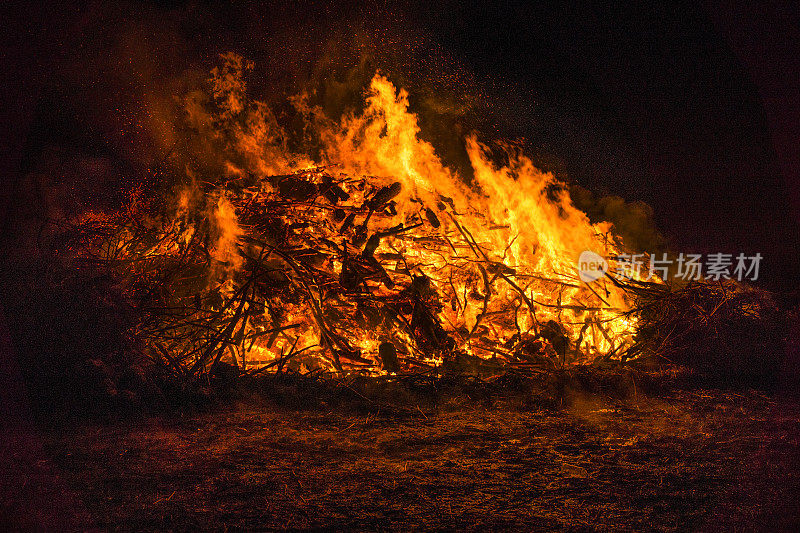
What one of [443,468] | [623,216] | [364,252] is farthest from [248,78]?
[443,468]

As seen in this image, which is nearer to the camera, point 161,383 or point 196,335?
point 161,383

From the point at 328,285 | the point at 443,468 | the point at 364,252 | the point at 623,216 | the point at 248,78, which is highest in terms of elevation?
the point at 248,78

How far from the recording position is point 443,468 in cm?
227

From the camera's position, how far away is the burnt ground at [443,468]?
190 centimetres

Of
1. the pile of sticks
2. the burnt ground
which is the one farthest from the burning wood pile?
the burnt ground

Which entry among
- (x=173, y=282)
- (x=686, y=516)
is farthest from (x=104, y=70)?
(x=686, y=516)

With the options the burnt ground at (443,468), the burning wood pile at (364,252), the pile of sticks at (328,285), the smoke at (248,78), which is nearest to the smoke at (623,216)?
the smoke at (248,78)

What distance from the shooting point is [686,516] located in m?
1.90

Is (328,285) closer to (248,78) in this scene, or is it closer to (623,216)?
(248,78)

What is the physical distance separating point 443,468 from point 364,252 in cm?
182

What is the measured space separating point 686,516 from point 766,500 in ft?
1.20

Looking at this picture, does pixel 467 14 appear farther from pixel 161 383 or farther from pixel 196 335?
pixel 161 383

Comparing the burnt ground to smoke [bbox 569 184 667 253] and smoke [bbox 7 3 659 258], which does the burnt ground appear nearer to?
smoke [bbox 569 184 667 253]

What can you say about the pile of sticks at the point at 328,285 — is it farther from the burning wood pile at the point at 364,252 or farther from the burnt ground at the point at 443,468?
the burnt ground at the point at 443,468
